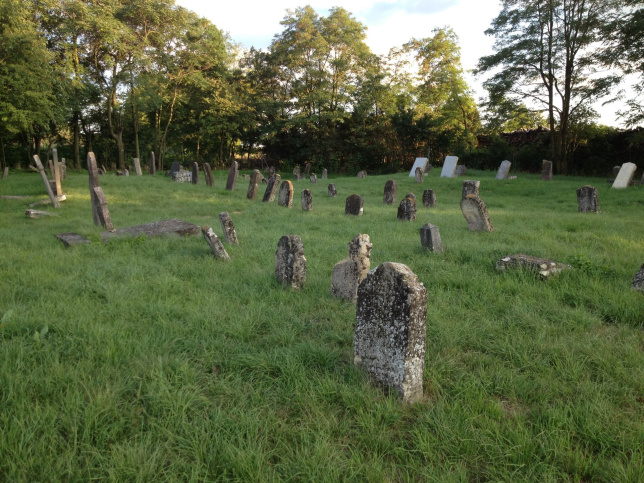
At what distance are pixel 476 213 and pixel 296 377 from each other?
6.84 meters

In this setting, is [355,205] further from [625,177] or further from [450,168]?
[450,168]

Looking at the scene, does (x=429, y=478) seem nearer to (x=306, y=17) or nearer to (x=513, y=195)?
(x=513, y=195)

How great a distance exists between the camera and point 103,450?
2078 mm

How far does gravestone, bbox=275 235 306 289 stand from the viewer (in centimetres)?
486

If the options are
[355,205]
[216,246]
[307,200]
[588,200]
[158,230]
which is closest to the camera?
[216,246]

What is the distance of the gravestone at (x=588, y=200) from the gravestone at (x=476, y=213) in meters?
5.26

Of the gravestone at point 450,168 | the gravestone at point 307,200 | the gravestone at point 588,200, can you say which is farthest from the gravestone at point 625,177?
the gravestone at point 307,200

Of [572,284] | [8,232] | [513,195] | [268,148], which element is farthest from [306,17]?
[572,284]

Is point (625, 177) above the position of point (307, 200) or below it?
above

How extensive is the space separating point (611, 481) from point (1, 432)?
11.1 ft

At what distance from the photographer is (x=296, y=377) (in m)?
2.82

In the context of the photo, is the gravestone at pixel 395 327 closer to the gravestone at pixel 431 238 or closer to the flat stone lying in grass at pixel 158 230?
the gravestone at pixel 431 238

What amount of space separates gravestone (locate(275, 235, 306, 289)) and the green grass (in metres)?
0.18

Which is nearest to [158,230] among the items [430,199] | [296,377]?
[296,377]
